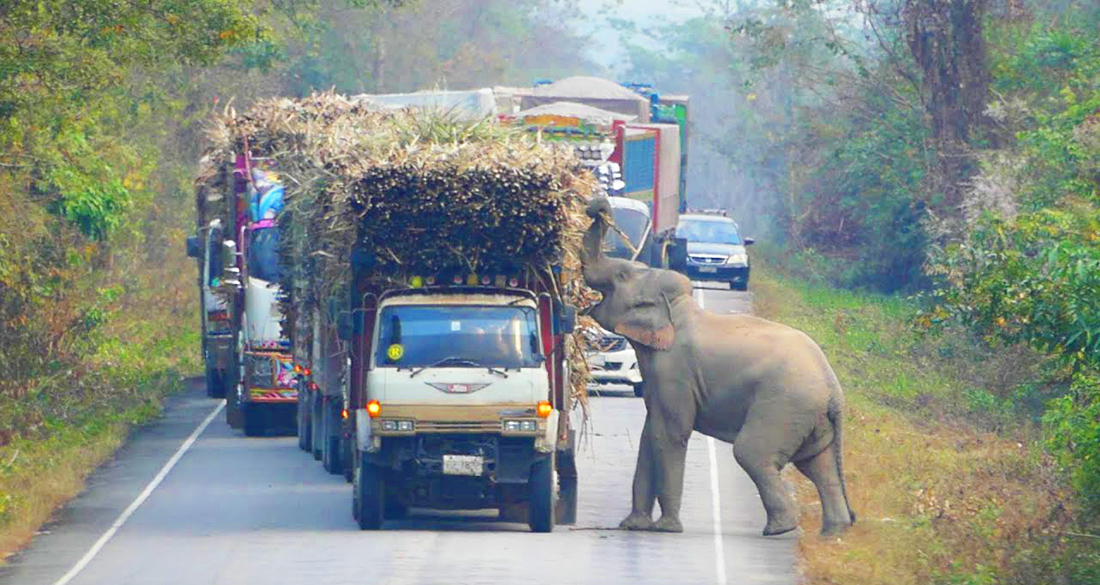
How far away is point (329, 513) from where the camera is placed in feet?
55.8

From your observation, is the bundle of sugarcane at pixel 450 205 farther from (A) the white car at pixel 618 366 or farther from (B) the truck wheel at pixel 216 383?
(B) the truck wheel at pixel 216 383

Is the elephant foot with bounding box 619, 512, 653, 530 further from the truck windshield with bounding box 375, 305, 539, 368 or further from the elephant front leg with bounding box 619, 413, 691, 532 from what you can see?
the truck windshield with bounding box 375, 305, 539, 368

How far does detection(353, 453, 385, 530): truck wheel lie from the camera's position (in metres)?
15.5

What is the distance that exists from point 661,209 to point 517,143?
1908 centimetres

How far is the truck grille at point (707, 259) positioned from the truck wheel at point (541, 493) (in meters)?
24.6

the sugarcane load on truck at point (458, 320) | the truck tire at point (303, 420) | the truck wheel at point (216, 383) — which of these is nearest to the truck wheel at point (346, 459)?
the truck tire at point (303, 420)

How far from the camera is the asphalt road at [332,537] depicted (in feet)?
45.5

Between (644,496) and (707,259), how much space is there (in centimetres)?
2409

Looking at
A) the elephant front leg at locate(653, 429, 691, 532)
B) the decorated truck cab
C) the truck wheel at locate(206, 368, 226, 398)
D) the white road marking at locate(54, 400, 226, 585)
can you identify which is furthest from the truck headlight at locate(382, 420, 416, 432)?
the truck wheel at locate(206, 368, 226, 398)

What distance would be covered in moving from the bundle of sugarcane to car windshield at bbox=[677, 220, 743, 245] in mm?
23549

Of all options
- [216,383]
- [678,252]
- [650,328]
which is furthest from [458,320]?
[678,252]

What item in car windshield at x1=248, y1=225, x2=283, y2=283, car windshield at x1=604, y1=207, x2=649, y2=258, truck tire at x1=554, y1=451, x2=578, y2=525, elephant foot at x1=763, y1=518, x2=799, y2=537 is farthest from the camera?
car windshield at x1=604, y1=207, x2=649, y2=258

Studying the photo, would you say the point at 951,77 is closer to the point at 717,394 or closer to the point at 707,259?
the point at 707,259

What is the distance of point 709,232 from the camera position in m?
41.4
